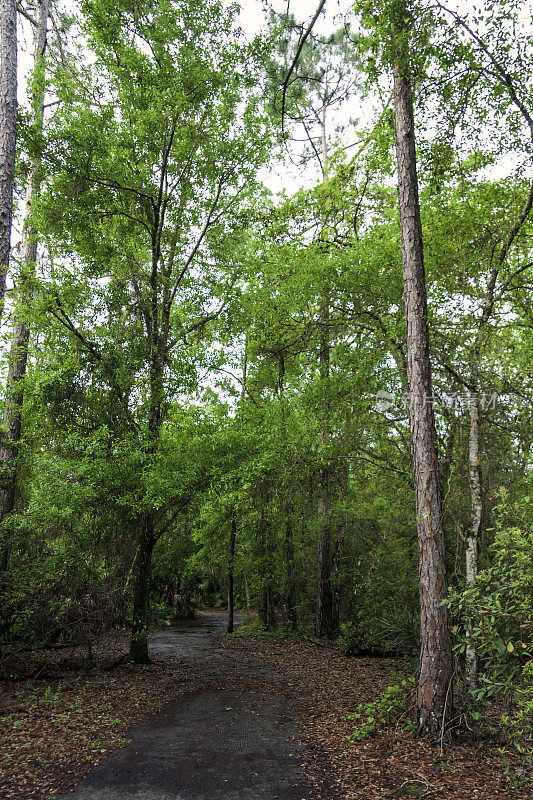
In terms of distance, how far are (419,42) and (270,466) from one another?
634 centimetres

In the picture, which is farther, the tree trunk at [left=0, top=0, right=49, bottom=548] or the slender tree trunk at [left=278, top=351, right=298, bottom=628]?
the slender tree trunk at [left=278, top=351, right=298, bottom=628]

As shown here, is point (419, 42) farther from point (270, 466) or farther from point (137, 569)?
point (137, 569)

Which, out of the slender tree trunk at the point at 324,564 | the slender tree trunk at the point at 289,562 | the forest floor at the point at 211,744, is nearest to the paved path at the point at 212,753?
the forest floor at the point at 211,744

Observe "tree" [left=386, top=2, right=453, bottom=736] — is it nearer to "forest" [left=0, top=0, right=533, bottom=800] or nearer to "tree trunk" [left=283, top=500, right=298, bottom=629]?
"forest" [left=0, top=0, right=533, bottom=800]

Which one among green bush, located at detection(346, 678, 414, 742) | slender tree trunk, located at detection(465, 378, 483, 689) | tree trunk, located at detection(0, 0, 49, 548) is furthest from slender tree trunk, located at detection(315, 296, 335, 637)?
tree trunk, located at detection(0, 0, 49, 548)

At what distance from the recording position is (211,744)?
5262 millimetres

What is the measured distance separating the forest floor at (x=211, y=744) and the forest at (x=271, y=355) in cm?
7

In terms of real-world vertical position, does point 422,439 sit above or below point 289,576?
above

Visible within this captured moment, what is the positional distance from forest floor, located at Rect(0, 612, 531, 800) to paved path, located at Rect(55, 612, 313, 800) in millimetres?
16

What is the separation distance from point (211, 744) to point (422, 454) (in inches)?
160

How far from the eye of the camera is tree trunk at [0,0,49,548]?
7.94 m

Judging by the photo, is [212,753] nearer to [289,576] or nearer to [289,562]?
[289,562]

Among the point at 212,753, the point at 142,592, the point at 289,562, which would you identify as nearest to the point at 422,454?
the point at 212,753

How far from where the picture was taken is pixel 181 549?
61.0 feet
